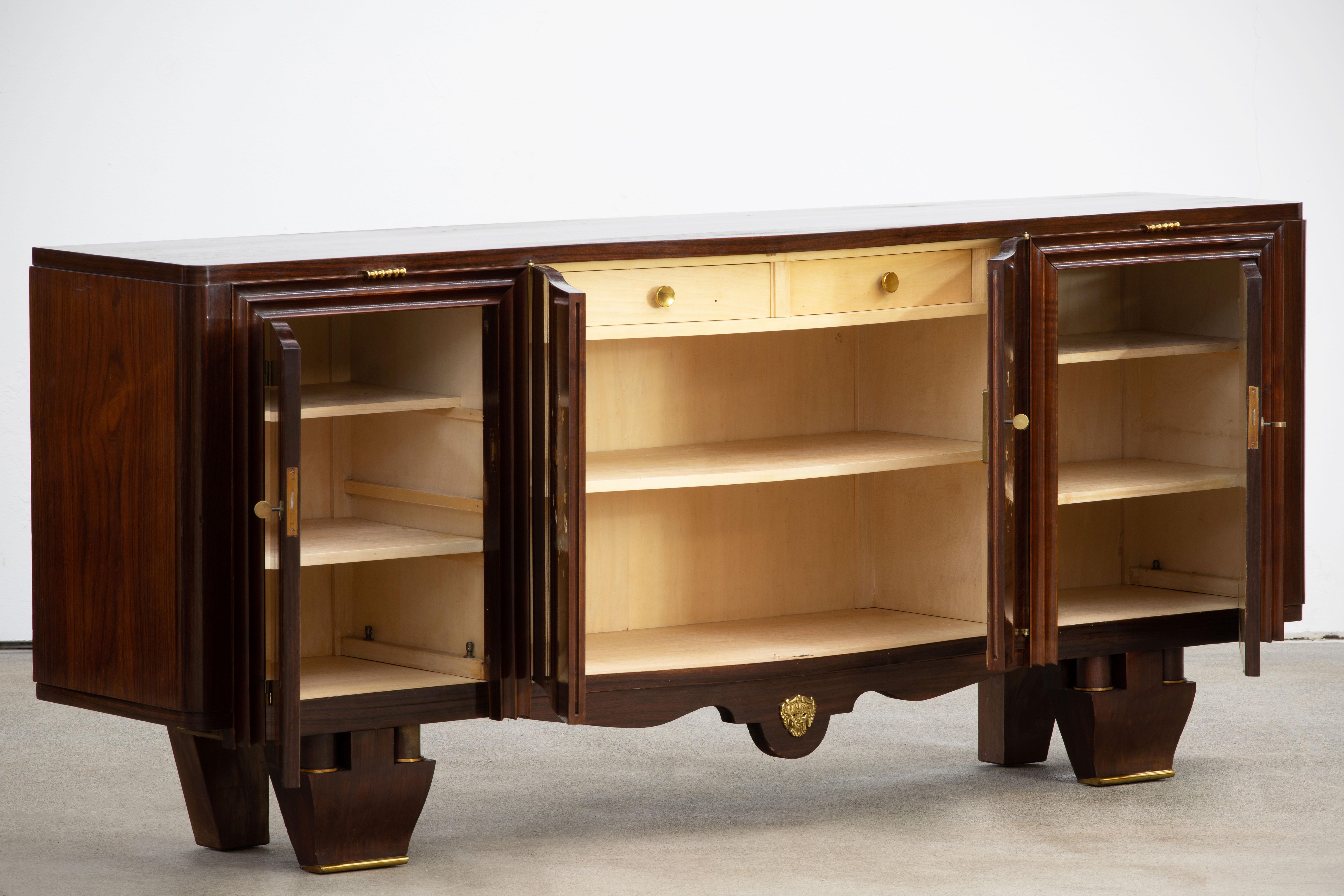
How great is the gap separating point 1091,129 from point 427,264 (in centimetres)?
380

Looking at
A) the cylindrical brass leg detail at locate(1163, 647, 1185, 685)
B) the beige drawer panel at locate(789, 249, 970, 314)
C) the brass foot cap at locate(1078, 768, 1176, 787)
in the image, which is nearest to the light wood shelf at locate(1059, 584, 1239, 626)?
the cylindrical brass leg detail at locate(1163, 647, 1185, 685)

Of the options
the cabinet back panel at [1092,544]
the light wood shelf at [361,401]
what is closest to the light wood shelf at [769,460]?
the light wood shelf at [361,401]

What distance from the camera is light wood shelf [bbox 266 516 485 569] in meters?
3.88

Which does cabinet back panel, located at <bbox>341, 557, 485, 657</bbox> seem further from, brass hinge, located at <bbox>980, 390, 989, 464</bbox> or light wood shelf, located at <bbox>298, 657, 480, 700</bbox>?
brass hinge, located at <bbox>980, 390, 989, 464</bbox>

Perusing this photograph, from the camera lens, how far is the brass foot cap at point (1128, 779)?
4.84 meters

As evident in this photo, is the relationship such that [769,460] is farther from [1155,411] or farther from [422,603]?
[1155,411]

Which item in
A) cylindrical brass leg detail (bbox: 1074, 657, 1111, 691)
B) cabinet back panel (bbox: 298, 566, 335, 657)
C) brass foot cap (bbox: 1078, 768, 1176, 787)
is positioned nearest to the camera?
cabinet back panel (bbox: 298, 566, 335, 657)

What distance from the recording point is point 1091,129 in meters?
7.04

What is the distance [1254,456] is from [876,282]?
3.22 ft

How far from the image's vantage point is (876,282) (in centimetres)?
430

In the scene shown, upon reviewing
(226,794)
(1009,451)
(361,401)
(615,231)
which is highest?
(615,231)

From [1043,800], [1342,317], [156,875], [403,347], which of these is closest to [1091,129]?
[1342,317]

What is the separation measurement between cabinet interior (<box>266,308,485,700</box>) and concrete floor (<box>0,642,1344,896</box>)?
1.47ft

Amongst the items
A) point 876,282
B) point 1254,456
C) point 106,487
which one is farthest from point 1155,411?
point 106,487
